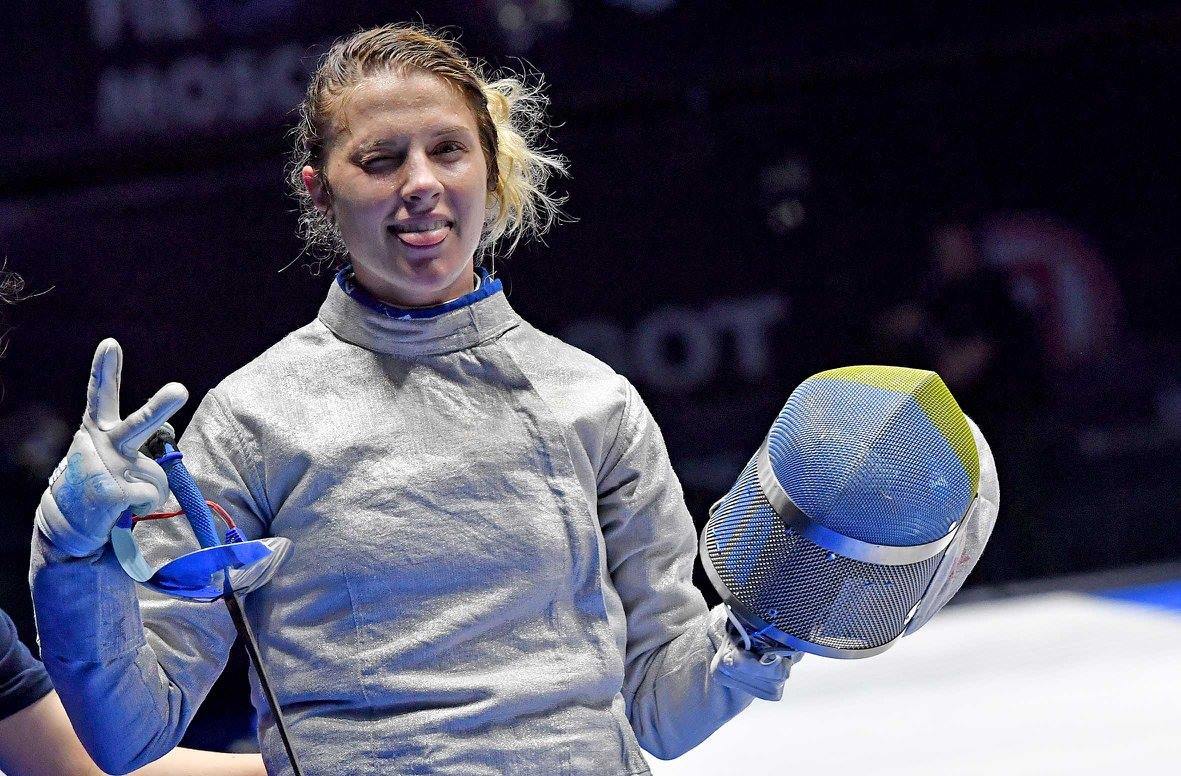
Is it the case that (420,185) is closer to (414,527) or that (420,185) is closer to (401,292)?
(401,292)

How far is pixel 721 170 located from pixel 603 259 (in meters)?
0.35

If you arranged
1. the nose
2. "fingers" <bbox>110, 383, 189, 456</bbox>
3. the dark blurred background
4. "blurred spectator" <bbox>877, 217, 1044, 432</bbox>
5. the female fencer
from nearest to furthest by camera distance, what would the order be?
"fingers" <bbox>110, 383, 189, 456</bbox> < the female fencer < the nose < the dark blurred background < "blurred spectator" <bbox>877, 217, 1044, 432</bbox>

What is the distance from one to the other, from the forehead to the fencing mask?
43 centimetres

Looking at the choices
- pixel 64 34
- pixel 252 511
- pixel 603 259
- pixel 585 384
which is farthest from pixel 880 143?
pixel 252 511

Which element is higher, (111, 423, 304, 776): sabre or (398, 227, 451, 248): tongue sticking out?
(398, 227, 451, 248): tongue sticking out

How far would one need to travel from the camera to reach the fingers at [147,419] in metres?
1.07

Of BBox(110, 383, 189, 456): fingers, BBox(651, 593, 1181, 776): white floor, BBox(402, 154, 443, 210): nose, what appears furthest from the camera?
BBox(651, 593, 1181, 776): white floor

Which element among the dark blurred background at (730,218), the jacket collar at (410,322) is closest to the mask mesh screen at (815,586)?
the jacket collar at (410,322)

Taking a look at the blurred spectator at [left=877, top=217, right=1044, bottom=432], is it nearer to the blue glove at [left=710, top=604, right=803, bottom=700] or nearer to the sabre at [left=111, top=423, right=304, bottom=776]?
the blue glove at [left=710, top=604, right=803, bottom=700]

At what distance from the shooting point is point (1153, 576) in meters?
3.70

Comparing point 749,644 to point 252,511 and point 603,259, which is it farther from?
point 603,259

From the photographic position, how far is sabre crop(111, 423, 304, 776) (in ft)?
3.67

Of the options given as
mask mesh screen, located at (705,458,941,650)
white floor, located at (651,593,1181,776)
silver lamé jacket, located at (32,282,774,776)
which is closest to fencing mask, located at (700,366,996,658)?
mask mesh screen, located at (705,458,941,650)

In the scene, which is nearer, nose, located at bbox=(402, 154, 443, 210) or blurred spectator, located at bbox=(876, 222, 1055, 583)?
nose, located at bbox=(402, 154, 443, 210)
